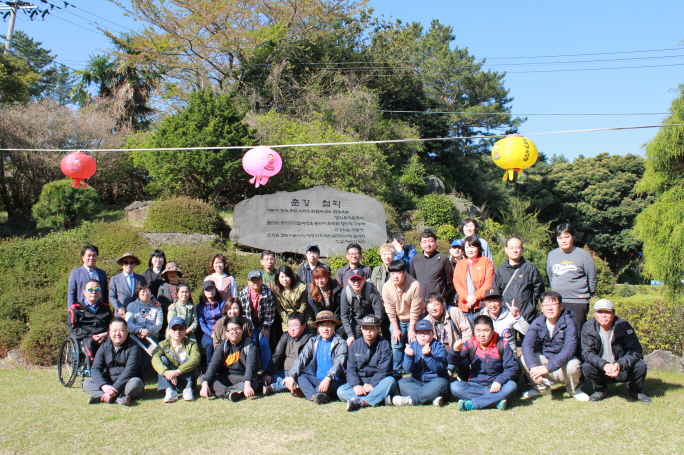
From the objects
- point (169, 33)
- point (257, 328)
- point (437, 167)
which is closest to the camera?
point (257, 328)

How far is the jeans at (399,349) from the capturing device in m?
5.20

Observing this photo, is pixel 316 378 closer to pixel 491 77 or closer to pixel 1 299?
pixel 1 299

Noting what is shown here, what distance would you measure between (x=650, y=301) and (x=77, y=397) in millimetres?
6557

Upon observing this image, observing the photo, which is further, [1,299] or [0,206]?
[0,206]

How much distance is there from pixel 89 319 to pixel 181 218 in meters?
6.03

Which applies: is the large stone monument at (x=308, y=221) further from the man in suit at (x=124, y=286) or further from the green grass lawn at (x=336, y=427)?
the green grass lawn at (x=336, y=427)

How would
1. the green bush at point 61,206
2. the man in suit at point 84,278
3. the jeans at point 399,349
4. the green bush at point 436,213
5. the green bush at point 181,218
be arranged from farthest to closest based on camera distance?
the green bush at point 436,213 < the green bush at point 61,206 < the green bush at point 181,218 < the man in suit at point 84,278 < the jeans at point 399,349

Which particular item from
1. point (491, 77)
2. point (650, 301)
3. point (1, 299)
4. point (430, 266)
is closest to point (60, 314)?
point (1, 299)

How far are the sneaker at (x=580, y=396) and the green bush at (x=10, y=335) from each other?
6.70 m

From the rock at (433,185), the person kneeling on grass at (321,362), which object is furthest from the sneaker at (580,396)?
the rock at (433,185)

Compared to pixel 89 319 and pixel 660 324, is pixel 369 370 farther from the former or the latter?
pixel 660 324

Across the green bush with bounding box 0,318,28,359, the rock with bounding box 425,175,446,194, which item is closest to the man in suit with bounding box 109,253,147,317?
the green bush with bounding box 0,318,28,359

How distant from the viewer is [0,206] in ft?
50.3

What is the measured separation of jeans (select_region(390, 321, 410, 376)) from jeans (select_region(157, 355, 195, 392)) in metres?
1.95
